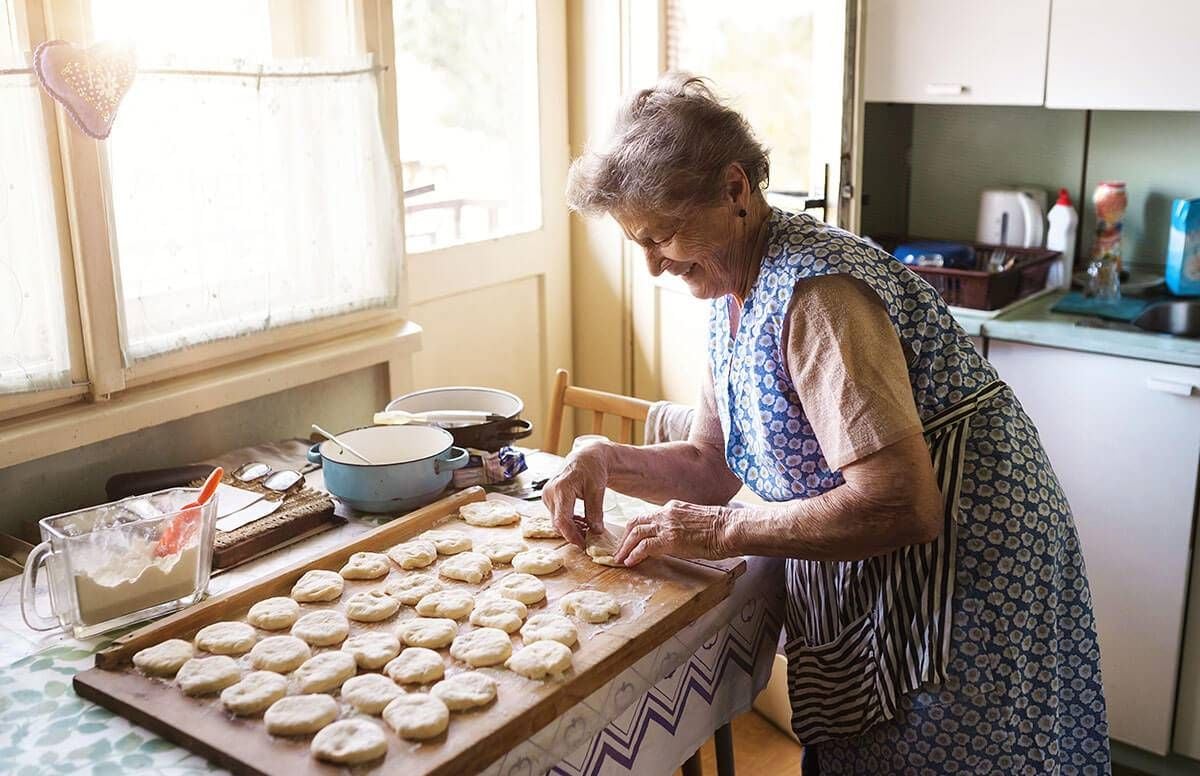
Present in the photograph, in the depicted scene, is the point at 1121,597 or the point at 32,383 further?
the point at 1121,597

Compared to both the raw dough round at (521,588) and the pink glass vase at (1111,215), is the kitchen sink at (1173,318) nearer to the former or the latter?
the pink glass vase at (1111,215)

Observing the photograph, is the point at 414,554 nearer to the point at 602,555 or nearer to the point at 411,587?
the point at 411,587

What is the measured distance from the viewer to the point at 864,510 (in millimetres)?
1356

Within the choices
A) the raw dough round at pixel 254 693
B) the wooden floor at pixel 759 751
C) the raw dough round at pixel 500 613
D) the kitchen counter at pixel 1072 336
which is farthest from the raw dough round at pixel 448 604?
the kitchen counter at pixel 1072 336

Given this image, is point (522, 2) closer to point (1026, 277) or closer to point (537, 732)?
point (1026, 277)

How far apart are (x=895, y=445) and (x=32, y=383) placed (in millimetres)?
1297

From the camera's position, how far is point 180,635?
1367mm

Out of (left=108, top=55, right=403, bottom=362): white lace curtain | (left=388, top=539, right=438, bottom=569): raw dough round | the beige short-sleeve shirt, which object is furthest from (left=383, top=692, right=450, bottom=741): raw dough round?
Result: (left=108, top=55, right=403, bottom=362): white lace curtain

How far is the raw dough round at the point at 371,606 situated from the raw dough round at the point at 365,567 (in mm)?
48

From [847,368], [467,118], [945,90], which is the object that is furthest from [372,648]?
[945,90]

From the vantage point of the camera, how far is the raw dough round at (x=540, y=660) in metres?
1.24

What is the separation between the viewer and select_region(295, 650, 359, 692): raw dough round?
4.08 feet

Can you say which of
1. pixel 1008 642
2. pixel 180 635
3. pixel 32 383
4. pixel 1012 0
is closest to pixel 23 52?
pixel 32 383

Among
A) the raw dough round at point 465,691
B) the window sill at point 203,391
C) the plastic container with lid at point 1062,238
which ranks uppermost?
the plastic container with lid at point 1062,238
